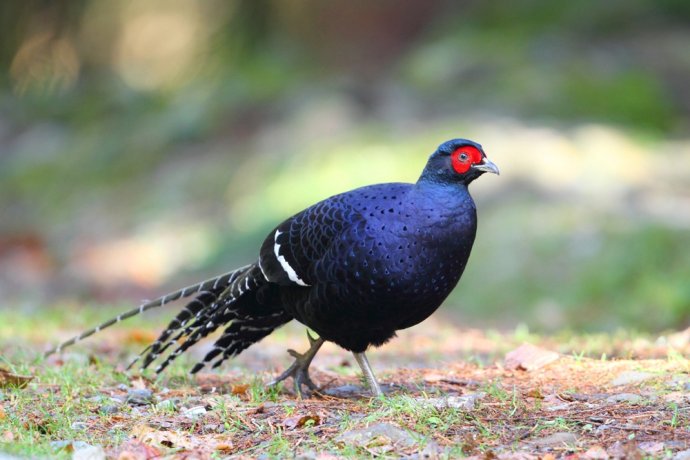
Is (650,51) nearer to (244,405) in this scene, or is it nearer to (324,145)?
(324,145)

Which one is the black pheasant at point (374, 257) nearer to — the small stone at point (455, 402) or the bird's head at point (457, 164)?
the bird's head at point (457, 164)

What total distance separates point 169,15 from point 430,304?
66.9ft

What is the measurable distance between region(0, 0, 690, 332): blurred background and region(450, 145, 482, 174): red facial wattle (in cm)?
395

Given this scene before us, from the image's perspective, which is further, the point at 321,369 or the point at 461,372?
the point at 321,369

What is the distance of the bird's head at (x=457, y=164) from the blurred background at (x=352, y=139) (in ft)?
12.9

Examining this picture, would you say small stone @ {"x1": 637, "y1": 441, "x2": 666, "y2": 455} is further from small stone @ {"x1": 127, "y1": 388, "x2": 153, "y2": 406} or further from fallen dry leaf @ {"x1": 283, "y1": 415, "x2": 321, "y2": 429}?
small stone @ {"x1": 127, "y1": 388, "x2": 153, "y2": 406}

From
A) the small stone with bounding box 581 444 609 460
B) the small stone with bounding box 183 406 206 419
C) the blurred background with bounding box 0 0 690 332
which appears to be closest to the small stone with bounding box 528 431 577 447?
the small stone with bounding box 581 444 609 460

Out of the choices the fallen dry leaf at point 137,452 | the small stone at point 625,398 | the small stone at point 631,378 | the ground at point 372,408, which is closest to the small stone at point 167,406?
the ground at point 372,408

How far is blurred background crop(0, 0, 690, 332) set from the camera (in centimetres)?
918

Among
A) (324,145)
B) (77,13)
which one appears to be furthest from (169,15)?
(324,145)

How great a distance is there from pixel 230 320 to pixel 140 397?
2.30ft

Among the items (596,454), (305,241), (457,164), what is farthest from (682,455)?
(305,241)

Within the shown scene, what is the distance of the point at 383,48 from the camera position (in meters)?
16.8

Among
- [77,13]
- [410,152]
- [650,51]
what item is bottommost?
[410,152]
